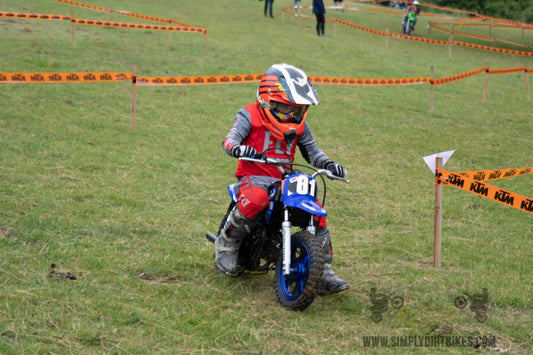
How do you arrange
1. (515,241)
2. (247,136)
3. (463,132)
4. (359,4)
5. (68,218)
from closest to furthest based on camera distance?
(247,136) → (68,218) → (515,241) → (463,132) → (359,4)

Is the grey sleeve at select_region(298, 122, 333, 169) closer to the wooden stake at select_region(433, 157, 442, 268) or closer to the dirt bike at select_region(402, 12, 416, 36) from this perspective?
the wooden stake at select_region(433, 157, 442, 268)

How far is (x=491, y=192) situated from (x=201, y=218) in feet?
11.9

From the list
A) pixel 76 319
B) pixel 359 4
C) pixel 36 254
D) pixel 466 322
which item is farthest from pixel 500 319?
pixel 359 4

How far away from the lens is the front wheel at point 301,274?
471 centimetres

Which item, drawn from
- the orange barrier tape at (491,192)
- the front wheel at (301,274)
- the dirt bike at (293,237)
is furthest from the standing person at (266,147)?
the orange barrier tape at (491,192)

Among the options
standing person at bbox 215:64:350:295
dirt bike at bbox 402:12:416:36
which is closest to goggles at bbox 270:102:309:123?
standing person at bbox 215:64:350:295

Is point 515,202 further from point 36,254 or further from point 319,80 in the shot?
point 319,80

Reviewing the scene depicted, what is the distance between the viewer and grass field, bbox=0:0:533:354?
4672 mm

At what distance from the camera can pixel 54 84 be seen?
14555 millimetres

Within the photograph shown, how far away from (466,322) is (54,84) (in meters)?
12.2

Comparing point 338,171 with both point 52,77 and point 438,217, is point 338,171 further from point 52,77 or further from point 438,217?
point 52,77

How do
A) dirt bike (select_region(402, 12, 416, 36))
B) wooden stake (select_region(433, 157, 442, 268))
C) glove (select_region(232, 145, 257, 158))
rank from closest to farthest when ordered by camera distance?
glove (select_region(232, 145, 257, 158)) → wooden stake (select_region(433, 157, 442, 268)) → dirt bike (select_region(402, 12, 416, 36))

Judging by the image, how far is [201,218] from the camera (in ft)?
25.1

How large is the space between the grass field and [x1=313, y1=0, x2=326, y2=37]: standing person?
8.52 m
